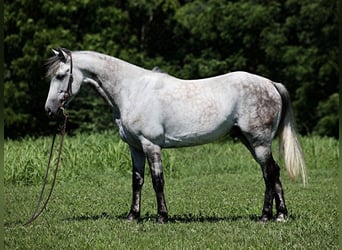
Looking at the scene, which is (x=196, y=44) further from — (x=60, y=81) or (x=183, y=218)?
(x=60, y=81)

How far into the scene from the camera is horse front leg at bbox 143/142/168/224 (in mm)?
7051

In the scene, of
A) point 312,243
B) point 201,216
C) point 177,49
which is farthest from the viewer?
point 177,49

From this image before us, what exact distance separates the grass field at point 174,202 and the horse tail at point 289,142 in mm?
564

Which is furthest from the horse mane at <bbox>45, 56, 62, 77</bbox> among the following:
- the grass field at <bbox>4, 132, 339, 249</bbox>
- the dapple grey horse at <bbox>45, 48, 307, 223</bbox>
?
the grass field at <bbox>4, 132, 339, 249</bbox>

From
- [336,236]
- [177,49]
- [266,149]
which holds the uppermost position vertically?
[266,149]

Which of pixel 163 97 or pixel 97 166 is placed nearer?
pixel 163 97

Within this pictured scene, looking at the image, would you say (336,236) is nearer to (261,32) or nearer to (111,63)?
(111,63)

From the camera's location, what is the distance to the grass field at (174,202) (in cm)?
625

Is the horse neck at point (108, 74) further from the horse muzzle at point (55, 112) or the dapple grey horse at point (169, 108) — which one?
the horse muzzle at point (55, 112)

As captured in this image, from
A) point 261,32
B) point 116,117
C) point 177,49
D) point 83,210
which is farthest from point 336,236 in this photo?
point 177,49

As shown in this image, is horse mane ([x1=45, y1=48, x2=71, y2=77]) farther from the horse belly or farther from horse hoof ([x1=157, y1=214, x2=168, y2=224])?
horse hoof ([x1=157, y1=214, x2=168, y2=224])

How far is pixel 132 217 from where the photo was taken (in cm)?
744

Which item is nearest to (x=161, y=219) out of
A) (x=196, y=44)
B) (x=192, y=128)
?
(x=192, y=128)

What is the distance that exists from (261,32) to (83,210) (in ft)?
56.2
